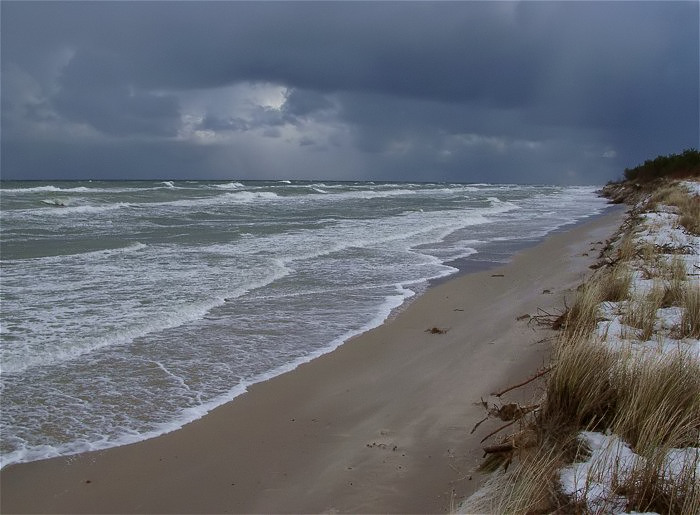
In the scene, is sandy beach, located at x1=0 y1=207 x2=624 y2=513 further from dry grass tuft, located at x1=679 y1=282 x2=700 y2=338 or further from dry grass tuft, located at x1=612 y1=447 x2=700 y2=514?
dry grass tuft, located at x1=679 y1=282 x2=700 y2=338

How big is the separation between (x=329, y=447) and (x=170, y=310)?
188 inches

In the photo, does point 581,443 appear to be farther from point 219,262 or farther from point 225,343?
point 219,262

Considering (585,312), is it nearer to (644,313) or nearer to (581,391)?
(644,313)

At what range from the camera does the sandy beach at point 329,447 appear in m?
3.73

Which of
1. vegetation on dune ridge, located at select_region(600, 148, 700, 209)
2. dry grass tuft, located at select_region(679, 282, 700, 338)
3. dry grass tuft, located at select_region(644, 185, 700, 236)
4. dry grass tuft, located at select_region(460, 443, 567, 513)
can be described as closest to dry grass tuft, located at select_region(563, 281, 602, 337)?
dry grass tuft, located at select_region(679, 282, 700, 338)

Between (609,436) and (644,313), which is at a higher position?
(644,313)

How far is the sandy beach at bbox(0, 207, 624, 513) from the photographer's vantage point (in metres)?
3.73

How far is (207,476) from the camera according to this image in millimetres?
4059

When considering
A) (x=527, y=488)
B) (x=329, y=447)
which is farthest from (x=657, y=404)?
(x=329, y=447)

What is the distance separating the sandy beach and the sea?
1.15 feet

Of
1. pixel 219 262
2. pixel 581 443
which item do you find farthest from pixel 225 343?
pixel 219 262

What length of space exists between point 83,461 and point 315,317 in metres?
4.44

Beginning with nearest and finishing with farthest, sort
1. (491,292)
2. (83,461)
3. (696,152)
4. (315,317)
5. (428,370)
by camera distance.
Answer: (83,461), (428,370), (315,317), (491,292), (696,152)

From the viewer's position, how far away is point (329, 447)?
4430mm
